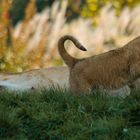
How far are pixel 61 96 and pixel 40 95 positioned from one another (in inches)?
10.9

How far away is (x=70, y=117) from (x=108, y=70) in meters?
1.38

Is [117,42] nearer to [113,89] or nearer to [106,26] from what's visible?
[106,26]

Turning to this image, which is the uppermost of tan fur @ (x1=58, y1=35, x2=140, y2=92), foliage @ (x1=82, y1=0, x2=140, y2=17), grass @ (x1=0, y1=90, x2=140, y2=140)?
foliage @ (x1=82, y1=0, x2=140, y2=17)

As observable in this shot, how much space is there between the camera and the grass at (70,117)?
22.6 feet

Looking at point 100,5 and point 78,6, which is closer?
point 100,5

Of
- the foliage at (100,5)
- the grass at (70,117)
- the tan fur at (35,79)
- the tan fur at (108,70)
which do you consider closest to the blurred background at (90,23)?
the foliage at (100,5)

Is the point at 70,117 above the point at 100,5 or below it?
below

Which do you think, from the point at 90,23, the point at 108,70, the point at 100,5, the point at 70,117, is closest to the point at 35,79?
the point at 108,70

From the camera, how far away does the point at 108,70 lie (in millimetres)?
8461

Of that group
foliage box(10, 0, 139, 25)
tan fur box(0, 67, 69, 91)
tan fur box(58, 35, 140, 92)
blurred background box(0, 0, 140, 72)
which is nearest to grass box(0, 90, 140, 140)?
tan fur box(58, 35, 140, 92)

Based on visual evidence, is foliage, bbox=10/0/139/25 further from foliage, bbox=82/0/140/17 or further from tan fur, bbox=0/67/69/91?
tan fur, bbox=0/67/69/91

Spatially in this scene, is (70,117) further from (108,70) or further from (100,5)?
(100,5)

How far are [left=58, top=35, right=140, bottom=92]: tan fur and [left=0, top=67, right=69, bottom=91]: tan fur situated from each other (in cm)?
102

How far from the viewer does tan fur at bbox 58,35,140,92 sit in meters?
8.27
